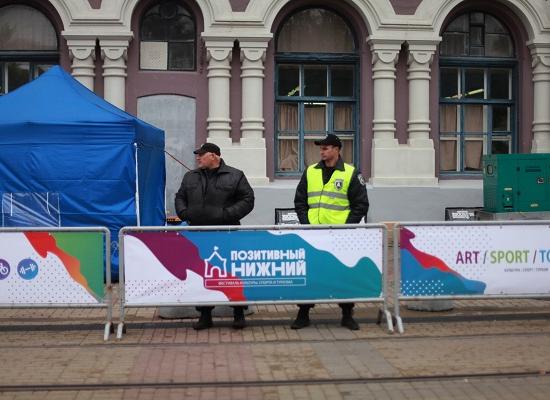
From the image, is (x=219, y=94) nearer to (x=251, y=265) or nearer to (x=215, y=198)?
(x=215, y=198)

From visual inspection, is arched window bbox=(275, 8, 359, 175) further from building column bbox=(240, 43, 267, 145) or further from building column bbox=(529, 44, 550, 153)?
building column bbox=(529, 44, 550, 153)

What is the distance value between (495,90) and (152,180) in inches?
358

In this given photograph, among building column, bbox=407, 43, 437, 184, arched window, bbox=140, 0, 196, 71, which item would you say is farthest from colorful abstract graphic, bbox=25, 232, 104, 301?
building column, bbox=407, 43, 437, 184

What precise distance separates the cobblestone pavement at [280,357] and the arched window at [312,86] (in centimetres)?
869

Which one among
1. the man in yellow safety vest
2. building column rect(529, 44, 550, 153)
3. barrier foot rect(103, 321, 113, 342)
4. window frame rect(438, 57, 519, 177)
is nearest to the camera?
barrier foot rect(103, 321, 113, 342)

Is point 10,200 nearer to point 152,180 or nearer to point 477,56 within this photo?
point 152,180

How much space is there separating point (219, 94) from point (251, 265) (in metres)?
9.33

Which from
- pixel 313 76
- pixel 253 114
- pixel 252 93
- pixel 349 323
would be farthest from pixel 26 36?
pixel 349 323

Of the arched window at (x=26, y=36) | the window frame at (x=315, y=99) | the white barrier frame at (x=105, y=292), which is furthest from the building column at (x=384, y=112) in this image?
the white barrier frame at (x=105, y=292)

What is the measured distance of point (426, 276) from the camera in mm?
8898

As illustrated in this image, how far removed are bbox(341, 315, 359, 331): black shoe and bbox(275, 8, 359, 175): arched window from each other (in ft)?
30.9

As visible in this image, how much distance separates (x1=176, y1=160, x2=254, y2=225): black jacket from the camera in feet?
29.6

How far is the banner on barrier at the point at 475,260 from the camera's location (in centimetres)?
888

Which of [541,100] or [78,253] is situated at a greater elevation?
[541,100]
